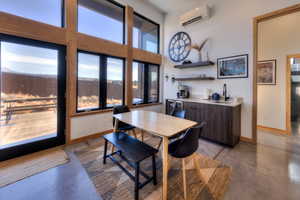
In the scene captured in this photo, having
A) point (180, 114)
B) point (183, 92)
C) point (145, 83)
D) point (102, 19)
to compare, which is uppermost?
point (102, 19)

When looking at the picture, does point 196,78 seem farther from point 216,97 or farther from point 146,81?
point 146,81

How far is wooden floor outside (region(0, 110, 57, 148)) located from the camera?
7.34 feet

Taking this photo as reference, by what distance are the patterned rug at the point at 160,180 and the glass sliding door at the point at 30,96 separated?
3.15ft

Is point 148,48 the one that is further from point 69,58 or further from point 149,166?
point 149,166

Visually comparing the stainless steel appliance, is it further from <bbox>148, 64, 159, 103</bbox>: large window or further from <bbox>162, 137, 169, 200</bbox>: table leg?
<bbox>162, 137, 169, 200</bbox>: table leg

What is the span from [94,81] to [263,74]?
4.81 metres

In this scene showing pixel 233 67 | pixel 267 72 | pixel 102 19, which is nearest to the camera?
pixel 233 67

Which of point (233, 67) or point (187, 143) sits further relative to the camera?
point (233, 67)

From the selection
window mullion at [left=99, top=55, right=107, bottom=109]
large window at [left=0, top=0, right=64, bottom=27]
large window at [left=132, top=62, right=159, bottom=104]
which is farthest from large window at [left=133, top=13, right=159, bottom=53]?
large window at [left=0, top=0, right=64, bottom=27]

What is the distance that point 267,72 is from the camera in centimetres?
374

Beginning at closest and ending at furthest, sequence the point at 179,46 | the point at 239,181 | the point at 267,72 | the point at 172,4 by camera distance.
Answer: the point at 239,181, the point at 267,72, the point at 172,4, the point at 179,46

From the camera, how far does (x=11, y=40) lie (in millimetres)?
2186

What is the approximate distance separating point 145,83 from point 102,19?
2.17 m

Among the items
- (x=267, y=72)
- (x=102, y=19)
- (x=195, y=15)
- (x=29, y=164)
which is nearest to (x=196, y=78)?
(x=195, y=15)
